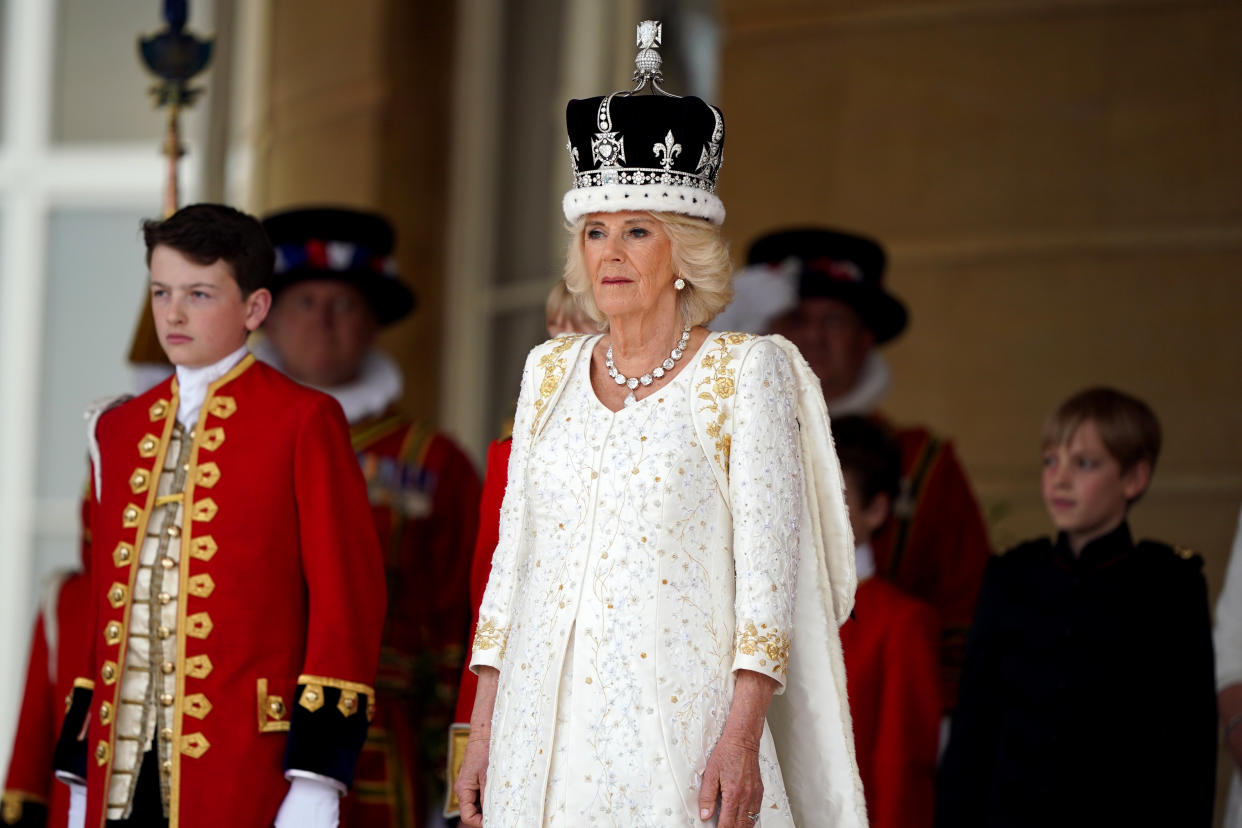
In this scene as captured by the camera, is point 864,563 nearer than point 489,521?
No

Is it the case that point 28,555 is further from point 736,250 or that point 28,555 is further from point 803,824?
point 803,824

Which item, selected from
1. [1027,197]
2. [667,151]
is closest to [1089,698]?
[667,151]

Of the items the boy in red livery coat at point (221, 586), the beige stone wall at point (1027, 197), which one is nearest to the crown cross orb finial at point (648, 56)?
the boy in red livery coat at point (221, 586)

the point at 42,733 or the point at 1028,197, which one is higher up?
the point at 1028,197

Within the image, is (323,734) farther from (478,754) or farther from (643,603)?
(643,603)

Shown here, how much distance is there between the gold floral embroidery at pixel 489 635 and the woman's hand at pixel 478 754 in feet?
0.14

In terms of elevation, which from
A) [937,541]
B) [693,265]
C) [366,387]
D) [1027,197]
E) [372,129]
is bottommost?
[937,541]

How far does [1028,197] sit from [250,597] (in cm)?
391

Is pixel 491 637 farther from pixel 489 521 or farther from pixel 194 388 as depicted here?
pixel 194 388

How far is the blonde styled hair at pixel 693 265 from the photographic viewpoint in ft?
10.1

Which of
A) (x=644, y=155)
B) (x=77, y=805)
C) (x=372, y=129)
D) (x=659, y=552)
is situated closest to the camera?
(x=659, y=552)

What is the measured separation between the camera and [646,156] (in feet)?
10.1

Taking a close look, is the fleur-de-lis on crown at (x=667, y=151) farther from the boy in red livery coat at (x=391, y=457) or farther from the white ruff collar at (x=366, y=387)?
the white ruff collar at (x=366, y=387)

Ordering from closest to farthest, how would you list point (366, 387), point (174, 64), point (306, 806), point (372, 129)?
point (306, 806)
point (174, 64)
point (366, 387)
point (372, 129)
